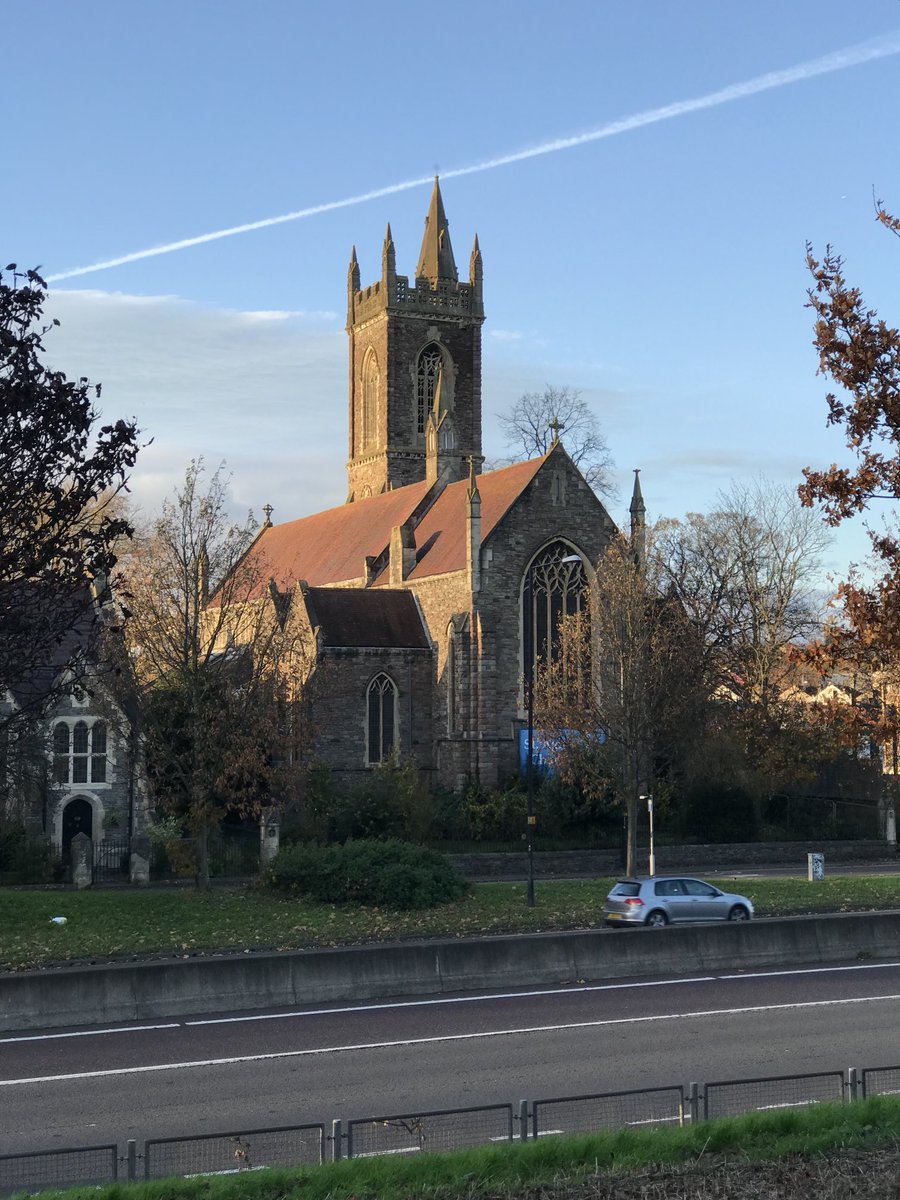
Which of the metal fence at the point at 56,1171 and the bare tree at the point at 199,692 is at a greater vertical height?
the bare tree at the point at 199,692

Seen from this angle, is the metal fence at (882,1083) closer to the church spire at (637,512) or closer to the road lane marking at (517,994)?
the road lane marking at (517,994)

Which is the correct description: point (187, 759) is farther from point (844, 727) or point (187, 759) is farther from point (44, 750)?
point (844, 727)

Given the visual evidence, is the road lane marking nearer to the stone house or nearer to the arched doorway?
the stone house

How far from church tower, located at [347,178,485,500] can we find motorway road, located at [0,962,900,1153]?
55579 mm

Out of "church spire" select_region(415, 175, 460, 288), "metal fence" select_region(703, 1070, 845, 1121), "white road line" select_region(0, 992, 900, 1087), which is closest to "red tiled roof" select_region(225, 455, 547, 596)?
"church spire" select_region(415, 175, 460, 288)

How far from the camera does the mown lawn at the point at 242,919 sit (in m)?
23.5

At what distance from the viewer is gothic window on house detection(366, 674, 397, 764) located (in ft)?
175

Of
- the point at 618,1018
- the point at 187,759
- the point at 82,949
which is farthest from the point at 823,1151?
the point at 187,759

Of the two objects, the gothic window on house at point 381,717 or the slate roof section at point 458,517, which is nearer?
the gothic window on house at point 381,717

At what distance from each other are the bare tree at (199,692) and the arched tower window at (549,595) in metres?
21.0

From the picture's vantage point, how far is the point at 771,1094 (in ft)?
43.7

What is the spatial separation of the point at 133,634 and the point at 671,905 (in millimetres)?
12253

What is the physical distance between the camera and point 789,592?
61062mm

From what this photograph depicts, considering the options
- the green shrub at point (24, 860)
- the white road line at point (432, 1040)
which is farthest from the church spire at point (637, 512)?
the white road line at point (432, 1040)
